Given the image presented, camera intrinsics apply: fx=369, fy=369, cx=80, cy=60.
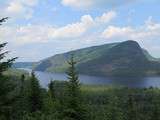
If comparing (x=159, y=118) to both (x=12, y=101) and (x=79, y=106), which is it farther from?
(x=12, y=101)

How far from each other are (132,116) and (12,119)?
8091cm

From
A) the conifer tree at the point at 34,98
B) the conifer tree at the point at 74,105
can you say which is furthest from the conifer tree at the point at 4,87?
the conifer tree at the point at 34,98

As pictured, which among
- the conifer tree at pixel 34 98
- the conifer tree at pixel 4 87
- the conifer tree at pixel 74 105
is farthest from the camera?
the conifer tree at pixel 34 98

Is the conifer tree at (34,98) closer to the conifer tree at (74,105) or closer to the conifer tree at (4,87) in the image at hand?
the conifer tree at (74,105)

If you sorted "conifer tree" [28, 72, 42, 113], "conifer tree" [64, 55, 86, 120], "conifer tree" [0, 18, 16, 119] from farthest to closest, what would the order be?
"conifer tree" [28, 72, 42, 113] → "conifer tree" [64, 55, 86, 120] → "conifer tree" [0, 18, 16, 119]

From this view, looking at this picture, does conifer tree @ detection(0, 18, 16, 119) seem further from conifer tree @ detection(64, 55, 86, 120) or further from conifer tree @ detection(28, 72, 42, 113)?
conifer tree @ detection(28, 72, 42, 113)

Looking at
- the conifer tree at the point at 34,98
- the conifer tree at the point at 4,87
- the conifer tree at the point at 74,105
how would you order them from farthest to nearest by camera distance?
1. the conifer tree at the point at 34,98
2. the conifer tree at the point at 74,105
3. the conifer tree at the point at 4,87

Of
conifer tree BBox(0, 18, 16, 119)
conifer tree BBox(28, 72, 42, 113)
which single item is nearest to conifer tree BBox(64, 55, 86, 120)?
conifer tree BBox(0, 18, 16, 119)

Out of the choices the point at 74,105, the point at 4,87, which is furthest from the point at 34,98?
the point at 4,87

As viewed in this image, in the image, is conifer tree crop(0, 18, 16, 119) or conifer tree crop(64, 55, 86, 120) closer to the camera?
conifer tree crop(0, 18, 16, 119)

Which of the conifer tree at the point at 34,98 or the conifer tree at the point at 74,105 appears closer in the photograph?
the conifer tree at the point at 74,105

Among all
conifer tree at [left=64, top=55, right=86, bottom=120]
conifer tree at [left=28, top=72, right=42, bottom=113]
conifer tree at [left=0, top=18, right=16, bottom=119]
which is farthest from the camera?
conifer tree at [left=28, top=72, right=42, bottom=113]

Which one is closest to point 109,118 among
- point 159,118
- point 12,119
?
point 159,118

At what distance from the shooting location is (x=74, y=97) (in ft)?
88.2
